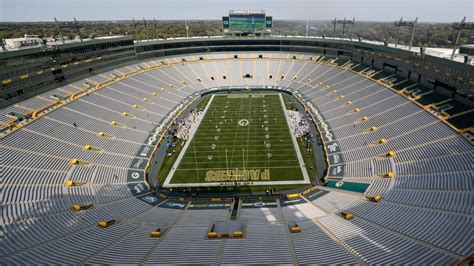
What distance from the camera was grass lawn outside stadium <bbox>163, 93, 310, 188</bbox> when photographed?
100.0ft

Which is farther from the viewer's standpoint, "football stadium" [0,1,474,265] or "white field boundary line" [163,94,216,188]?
"white field boundary line" [163,94,216,188]

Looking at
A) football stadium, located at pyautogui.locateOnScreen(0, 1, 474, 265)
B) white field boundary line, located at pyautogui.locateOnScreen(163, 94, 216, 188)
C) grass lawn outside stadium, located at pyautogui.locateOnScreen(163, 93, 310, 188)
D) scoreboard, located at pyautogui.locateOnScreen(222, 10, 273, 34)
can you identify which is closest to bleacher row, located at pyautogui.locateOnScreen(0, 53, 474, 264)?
football stadium, located at pyautogui.locateOnScreen(0, 1, 474, 265)

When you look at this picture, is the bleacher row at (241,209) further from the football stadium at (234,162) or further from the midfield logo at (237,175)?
the midfield logo at (237,175)

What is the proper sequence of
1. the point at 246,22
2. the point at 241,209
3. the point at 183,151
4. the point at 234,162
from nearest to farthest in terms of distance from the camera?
the point at 241,209
the point at 234,162
the point at 183,151
the point at 246,22

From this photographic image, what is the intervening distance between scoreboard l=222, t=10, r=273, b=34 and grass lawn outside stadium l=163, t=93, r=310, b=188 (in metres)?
30.8

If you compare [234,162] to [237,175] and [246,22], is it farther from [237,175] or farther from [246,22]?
[246,22]

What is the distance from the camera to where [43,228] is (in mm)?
19250

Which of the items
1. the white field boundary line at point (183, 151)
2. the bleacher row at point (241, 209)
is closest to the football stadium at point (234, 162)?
the bleacher row at point (241, 209)

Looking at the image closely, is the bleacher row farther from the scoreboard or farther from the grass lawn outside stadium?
the scoreboard

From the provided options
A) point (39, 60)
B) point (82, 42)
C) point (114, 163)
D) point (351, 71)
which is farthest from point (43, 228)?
point (351, 71)

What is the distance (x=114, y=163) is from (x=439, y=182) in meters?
34.4

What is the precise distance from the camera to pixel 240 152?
35.8 meters

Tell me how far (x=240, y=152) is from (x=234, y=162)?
2641 mm

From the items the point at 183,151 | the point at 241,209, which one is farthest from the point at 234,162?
the point at 241,209
